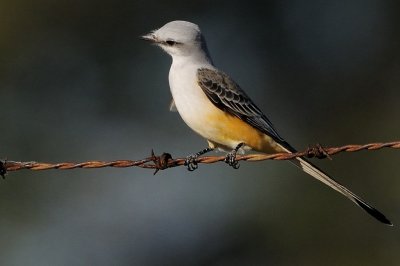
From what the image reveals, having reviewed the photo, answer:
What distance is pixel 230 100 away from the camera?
25.9 feet

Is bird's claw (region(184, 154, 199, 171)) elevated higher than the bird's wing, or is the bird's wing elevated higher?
the bird's wing

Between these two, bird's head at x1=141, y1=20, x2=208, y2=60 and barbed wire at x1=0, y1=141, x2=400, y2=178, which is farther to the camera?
bird's head at x1=141, y1=20, x2=208, y2=60

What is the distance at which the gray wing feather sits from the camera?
7789 mm

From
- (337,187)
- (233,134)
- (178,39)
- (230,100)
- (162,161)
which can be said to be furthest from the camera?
(178,39)

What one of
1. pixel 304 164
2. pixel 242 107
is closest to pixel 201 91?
pixel 242 107

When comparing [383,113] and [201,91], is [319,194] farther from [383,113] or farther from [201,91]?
[201,91]

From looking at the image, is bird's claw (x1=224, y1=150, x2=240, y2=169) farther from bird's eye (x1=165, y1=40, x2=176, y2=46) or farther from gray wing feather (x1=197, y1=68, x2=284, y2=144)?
bird's eye (x1=165, y1=40, x2=176, y2=46)

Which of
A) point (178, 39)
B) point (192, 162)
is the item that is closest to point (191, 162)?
point (192, 162)

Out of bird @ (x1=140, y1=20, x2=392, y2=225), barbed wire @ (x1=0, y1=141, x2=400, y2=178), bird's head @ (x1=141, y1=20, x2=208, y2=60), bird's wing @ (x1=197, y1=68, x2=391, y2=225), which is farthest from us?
bird's head @ (x1=141, y1=20, x2=208, y2=60)

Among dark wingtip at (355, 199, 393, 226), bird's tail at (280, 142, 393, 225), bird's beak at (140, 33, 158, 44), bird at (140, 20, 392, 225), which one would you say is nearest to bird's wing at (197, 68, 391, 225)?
bird at (140, 20, 392, 225)

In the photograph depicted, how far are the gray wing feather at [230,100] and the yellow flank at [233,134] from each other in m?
0.04

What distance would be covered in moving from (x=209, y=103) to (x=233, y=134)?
0.89ft

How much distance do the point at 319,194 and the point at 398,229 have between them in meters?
1.45

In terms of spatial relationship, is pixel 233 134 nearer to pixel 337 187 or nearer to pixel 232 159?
pixel 232 159
